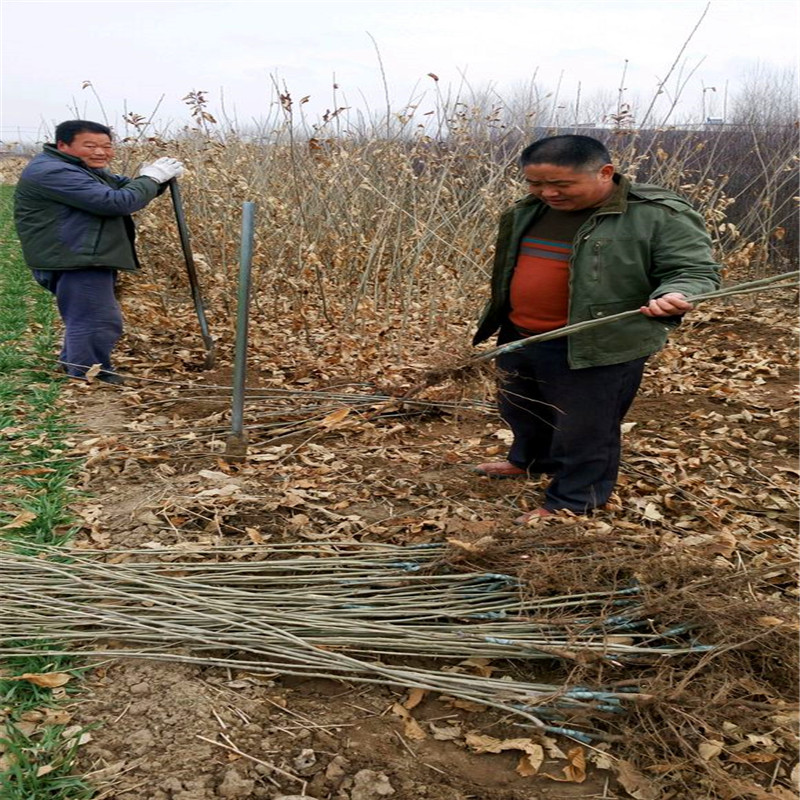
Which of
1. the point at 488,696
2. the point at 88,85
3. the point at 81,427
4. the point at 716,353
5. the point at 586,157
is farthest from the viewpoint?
the point at 88,85

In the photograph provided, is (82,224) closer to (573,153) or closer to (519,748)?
(573,153)

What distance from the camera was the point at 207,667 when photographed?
219cm

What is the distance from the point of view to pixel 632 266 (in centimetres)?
245

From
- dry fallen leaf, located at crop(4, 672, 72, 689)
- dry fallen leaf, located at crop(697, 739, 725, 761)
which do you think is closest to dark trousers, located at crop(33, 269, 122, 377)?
dry fallen leaf, located at crop(4, 672, 72, 689)

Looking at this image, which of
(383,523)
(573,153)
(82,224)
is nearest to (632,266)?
(573,153)

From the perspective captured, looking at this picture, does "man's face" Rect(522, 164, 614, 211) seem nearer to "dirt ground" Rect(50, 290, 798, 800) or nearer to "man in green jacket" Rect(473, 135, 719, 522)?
"man in green jacket" Rect(473, 135, 719, 522)

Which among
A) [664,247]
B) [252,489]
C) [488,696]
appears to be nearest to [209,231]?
[252,489]

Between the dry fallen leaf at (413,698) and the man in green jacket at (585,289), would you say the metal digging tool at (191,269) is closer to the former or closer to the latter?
the man in green jacket at (585,289)

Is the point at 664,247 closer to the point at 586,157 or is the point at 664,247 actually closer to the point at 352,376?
the point at 586,157

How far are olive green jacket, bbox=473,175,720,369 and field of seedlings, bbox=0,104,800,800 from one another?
69cm

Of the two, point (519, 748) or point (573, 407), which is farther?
point (573, 407)

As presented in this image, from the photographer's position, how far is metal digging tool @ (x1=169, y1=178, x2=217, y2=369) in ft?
15.6

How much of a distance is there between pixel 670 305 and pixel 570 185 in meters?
0.57

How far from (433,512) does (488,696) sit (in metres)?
1.12
